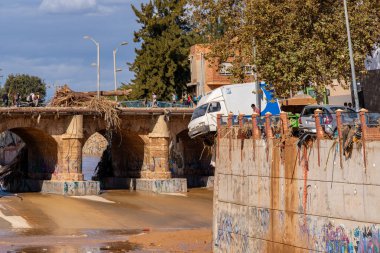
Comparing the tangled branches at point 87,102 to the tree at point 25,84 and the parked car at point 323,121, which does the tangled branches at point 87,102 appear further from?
the tree at point 25,84

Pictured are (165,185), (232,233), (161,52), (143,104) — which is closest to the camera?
(232,233)

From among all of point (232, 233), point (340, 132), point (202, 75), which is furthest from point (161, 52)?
point (340, 132)

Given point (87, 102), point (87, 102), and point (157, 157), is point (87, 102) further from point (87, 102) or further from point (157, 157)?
point (157, 157)

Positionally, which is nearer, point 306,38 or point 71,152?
point 306,38

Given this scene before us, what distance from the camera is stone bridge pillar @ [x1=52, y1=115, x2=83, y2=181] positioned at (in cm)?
6378

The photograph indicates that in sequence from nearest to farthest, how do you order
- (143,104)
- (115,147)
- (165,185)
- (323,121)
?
(323,121) < (165,185) < (143,104) < (115,147)

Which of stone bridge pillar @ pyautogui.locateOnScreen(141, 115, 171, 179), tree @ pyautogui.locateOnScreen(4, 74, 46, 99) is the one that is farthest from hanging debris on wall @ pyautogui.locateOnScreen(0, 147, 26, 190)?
tree @ pyautogui.locateOnScreen(4, 74, 46, 99)

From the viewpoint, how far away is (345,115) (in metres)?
27.6

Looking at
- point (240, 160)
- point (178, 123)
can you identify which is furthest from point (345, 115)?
point (178, 123)

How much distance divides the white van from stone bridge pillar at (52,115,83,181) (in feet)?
59.0

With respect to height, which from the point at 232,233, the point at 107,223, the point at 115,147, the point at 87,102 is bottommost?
the point at 107,223

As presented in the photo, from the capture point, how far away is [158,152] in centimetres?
6938

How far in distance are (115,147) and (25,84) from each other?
9681 cm

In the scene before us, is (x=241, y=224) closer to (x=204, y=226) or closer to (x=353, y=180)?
(x=353, y=180)
